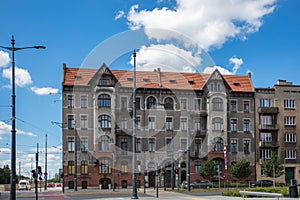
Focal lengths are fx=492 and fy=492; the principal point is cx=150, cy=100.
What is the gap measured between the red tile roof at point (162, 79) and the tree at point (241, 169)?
12.4 meters

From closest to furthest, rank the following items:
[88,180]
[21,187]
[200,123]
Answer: [88,180] → [200,123] → [21,187]

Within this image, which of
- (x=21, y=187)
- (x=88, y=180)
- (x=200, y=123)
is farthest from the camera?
(x=21, y=187)

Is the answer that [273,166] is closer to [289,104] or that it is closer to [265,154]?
[265,154]

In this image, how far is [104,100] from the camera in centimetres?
7562

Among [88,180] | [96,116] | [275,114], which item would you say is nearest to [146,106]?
[96,116]

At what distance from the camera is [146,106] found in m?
77.9

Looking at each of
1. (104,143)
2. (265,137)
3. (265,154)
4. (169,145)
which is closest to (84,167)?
(104,143)

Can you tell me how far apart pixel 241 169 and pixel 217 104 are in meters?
11.2

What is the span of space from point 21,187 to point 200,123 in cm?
3303

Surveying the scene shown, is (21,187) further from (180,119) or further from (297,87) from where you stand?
(297,87)

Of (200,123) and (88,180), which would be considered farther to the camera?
(200,123)

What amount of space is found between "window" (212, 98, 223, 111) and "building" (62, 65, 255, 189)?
161mm

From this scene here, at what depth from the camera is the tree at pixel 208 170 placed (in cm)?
7412

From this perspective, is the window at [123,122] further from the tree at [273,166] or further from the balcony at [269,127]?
the tree at [273,166]
